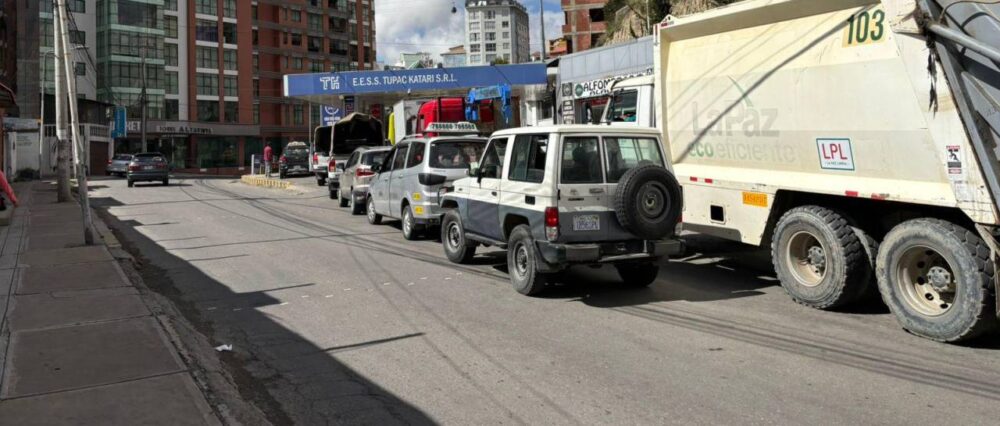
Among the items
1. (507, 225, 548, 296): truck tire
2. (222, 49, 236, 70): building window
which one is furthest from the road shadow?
(222, 49, 236, 70): building window

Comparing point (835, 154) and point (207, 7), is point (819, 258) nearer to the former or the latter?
point (835, 154)

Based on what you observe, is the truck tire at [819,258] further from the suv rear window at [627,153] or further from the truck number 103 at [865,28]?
Result: the truck number 103 at [865,28]

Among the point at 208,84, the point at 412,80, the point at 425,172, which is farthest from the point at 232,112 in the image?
the point at 425,172

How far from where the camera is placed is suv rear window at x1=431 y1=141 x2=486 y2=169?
504 inches

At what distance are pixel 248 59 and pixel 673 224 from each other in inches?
3223

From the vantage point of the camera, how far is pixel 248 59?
271ft

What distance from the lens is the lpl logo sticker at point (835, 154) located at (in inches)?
294

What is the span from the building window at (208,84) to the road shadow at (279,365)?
73.7 meters

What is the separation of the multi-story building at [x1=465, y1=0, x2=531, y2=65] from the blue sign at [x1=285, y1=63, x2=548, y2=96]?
512ft

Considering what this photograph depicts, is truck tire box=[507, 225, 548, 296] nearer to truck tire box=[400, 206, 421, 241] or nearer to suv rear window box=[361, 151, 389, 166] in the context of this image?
truck tire box=[400, 206, 421, 241]

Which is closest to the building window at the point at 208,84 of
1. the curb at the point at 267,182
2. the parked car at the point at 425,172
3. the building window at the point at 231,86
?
the building window at the point at 231,86

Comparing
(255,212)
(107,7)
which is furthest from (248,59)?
(255,212)

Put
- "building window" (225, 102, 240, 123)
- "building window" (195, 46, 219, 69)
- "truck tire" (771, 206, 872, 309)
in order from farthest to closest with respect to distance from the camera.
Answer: "building window" (225, 102, 240, 123) → "building window" (195, 46, 219, 69) → "truck tire" (771, 206, 872, 309)

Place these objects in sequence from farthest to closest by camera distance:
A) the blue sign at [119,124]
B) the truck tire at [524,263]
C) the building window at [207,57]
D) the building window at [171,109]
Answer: the building window at [207,57], the building window at [171,109], the blue sign at [119,124], the truck tire at [524,263]
